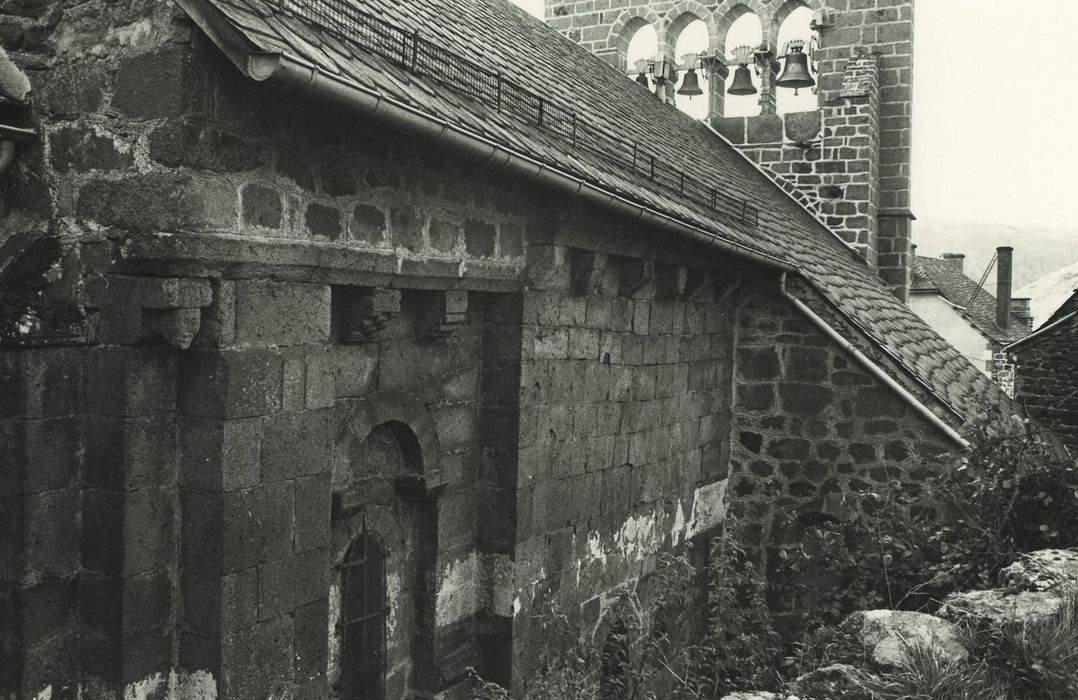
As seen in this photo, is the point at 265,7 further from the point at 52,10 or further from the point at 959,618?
the point at 959,618

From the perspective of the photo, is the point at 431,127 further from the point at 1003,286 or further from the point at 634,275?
the point at 1003,286

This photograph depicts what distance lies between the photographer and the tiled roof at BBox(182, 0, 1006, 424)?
12.8 feet

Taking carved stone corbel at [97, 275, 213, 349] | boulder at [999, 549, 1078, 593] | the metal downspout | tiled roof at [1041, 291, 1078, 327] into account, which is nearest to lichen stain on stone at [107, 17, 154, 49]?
the metal downspout

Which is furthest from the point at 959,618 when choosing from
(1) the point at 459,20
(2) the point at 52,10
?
(1) the point at 459,20

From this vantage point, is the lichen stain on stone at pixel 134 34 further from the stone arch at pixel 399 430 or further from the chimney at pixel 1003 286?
the chimney at pixel 1003 286

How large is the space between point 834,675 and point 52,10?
369 centimetres

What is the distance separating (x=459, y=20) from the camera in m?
7.57

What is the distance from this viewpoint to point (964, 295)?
1378 inches

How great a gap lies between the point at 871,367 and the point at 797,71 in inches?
227

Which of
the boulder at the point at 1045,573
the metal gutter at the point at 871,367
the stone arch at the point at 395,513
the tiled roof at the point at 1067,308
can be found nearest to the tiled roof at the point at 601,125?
the metal gutter at the point at 871,367

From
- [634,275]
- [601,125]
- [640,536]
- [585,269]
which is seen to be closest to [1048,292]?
[601,125]

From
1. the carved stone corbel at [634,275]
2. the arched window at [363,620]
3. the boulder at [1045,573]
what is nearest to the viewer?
the boulder at [1045,573]

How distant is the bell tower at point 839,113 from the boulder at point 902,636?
9908 mm

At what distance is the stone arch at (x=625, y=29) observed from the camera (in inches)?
557
